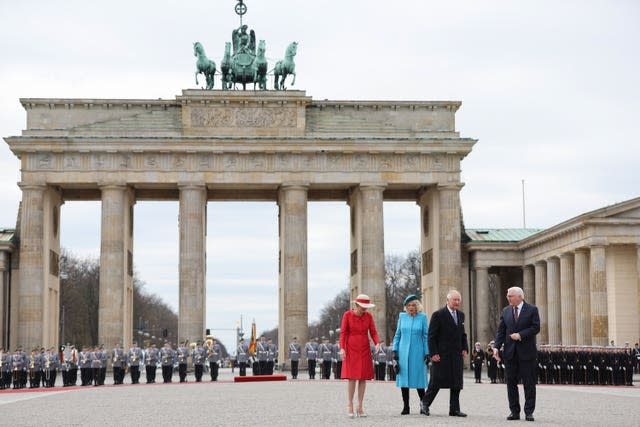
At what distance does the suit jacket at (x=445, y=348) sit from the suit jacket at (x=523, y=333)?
2.70 ft

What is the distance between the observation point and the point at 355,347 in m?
19.6

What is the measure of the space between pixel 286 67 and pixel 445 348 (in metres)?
46.7

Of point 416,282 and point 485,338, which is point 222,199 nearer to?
point 485,338

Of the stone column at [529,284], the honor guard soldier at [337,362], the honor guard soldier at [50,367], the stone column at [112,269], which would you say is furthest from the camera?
the stone column at [529,284]

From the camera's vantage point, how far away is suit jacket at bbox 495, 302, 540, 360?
18312 mm

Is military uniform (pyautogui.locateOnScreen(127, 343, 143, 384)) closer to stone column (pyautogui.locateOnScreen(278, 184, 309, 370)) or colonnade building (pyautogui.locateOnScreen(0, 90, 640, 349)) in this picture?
colonnade building (pyautogui.locateOnScreen(0, 90, 640, 349))

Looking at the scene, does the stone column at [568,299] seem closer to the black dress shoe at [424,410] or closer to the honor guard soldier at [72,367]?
the honor guard soldier at [72,367]

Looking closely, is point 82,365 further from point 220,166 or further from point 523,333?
point 523,333

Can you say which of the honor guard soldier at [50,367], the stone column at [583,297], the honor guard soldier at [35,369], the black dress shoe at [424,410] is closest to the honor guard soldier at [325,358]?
the honor guard soldier at [50,367]

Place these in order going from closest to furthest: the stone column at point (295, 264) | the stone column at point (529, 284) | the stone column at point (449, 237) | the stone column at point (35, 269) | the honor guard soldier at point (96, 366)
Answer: the honor guard soldier at point (96, 366) → the stone column at point (35, 269) → the stone column at point (295, 264) → the stone column at point (449, 237) → the stone column at point (529, 284)

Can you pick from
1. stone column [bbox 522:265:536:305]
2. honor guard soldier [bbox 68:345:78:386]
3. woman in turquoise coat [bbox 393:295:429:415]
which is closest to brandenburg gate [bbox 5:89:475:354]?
stone column [bbox 522:265:536:305]

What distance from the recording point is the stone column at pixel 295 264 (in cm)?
6253

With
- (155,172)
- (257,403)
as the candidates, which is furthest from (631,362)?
(155,172)

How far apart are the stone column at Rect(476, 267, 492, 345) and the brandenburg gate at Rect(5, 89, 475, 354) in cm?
280
